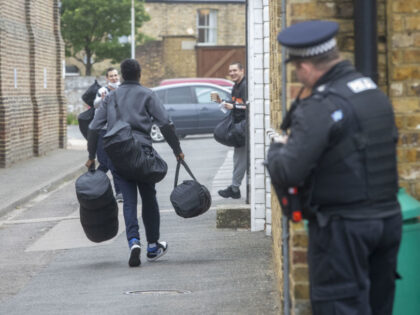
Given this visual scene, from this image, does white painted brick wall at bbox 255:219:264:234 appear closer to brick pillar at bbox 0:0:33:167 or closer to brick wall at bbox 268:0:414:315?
brick wall at bbox 268:0:414:315

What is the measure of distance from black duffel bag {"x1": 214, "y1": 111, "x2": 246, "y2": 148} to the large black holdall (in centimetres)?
359

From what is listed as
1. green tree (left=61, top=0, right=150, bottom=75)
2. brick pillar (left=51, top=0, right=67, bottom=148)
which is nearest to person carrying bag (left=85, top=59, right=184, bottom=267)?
brick pillar (left=51, top=0, right=67, bottom=148)

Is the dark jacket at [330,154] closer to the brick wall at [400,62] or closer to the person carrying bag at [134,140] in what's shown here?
the brick wall at [400,62]

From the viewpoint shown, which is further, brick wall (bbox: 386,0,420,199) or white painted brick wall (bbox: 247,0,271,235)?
white painted brick wall (bbox: 247,0,271,235)

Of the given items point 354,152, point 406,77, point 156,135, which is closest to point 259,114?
point 406,77

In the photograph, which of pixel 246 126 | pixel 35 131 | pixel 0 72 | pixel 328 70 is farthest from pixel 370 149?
pixel 35 131

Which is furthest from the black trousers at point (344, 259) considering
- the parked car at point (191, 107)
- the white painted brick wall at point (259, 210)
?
the parked car at point (191, 107)

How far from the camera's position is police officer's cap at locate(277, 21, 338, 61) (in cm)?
402

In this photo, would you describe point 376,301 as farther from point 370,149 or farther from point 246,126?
point 246,126

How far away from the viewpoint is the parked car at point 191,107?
89.1 ft

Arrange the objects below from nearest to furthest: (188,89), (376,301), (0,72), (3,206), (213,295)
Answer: (376,301), (213,295), (3,206), (0,72), (188,89)

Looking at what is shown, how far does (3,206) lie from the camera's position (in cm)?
1315

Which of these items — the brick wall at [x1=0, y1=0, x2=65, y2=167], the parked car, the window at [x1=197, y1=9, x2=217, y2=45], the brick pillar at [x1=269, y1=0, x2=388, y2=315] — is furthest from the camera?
the window at [x1=197, y1=9, x2=217, y2=45]

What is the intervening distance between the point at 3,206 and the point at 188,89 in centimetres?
1472
